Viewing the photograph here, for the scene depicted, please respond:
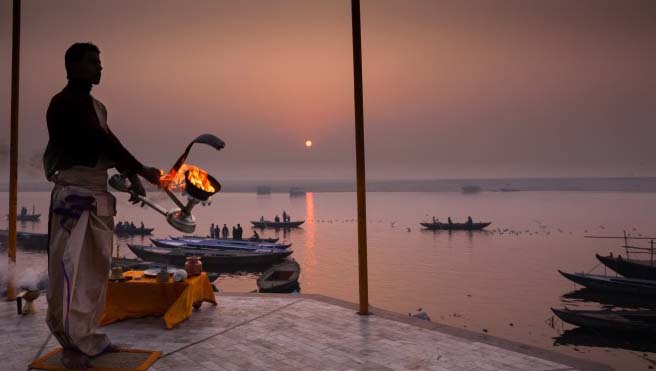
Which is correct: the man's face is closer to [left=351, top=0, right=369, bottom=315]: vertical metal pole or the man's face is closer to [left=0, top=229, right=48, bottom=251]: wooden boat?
[left=351, top=0, right=369, bottom=315]: vertical metal pole

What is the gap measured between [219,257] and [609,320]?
107 feet

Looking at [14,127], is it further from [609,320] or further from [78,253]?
[609,320]

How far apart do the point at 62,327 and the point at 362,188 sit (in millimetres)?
3578

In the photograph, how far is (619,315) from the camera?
2925 cm

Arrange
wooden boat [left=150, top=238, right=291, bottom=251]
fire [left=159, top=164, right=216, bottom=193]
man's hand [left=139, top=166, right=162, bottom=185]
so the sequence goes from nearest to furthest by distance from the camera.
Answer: fire [left=159, top=164, right=216, bottom=193]
man's hand [left=139, top=166, right=162, bottom=185]
wooden boat [left=150, top=238, right=291, bottom=251]

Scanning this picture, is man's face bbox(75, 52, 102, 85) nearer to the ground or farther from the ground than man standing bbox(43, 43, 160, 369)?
farther from the ground

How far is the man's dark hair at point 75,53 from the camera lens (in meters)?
3.98

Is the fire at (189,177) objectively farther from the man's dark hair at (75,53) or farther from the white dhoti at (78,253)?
the man's dark hair at (75,53)

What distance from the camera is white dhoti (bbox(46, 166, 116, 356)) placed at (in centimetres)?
393

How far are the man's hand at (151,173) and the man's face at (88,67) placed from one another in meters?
0.99

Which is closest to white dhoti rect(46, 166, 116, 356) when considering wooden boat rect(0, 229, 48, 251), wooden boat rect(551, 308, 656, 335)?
wooden boat rect(551, 308, 656, 335)

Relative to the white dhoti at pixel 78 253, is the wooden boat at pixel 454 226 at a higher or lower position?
lower

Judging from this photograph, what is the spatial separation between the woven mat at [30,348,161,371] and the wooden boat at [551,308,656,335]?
2825cm

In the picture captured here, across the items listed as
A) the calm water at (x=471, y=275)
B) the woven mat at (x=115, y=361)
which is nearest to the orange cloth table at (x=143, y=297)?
the woven mat at (x=115, y=361)
